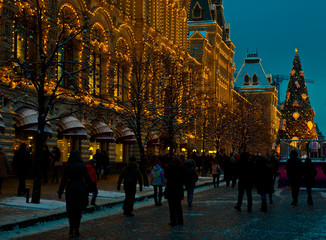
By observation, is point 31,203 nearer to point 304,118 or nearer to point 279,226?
point 279,226

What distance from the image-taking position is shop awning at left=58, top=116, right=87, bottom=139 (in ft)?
110

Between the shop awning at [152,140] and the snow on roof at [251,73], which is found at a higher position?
the snow on roof at [251,73]

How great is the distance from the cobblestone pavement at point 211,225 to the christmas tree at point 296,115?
4412 cm

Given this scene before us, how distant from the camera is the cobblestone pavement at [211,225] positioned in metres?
11.3

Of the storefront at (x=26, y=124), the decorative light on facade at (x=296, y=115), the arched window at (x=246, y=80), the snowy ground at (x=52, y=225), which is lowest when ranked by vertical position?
the snowy ground at (x=52, y=225)

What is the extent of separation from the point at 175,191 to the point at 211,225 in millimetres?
1082

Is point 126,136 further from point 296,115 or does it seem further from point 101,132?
point 296,115

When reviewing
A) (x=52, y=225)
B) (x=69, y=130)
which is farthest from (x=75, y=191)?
(x=69, y=130)

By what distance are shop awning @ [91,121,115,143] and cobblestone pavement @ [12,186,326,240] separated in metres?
21.0

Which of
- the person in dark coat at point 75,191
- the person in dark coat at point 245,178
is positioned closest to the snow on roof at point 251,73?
the person in dark coat at point 245,178

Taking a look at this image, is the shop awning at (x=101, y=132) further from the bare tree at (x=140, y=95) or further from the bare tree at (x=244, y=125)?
the bare tree at (x=244, y=125)

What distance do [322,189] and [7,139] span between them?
15.4 metres

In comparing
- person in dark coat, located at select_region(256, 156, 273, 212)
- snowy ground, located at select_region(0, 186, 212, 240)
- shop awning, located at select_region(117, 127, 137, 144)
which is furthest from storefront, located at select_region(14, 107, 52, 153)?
person in dark coat, located at select_region(256, 156, 273, 212)

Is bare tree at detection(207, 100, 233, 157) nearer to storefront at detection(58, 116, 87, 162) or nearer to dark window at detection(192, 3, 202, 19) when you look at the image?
storefront at detection(58, 116, 87, 162)
